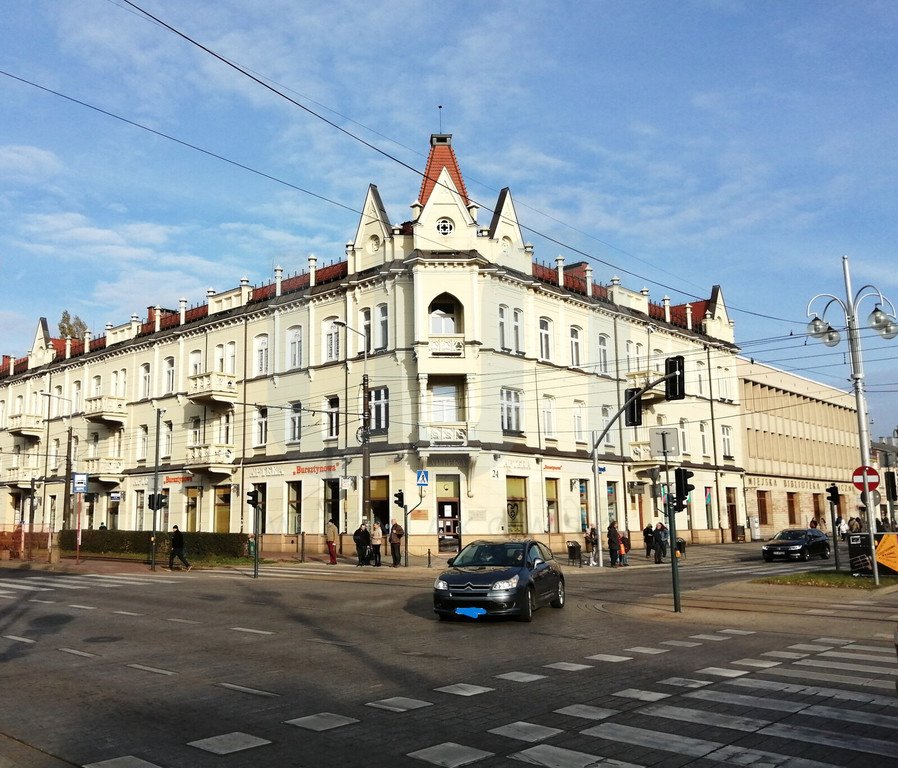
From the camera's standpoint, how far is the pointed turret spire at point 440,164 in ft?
132

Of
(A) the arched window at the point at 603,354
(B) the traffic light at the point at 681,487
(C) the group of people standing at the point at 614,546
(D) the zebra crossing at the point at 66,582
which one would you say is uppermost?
(A) the arched window at the point at 603,354

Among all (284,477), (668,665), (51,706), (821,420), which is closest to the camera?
(51,706)

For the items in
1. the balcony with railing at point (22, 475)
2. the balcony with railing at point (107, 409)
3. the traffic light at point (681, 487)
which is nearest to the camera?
the traffic light at point (681, 487)

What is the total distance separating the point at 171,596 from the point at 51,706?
13.5 meters

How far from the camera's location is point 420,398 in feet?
119

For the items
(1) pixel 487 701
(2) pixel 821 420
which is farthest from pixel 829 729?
(2) pixel 821 420

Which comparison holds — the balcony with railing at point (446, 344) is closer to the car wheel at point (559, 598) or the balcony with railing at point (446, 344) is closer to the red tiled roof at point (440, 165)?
the red tiled roof at point (440, 165)

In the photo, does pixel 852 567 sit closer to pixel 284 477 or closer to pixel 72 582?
pixel 72 582

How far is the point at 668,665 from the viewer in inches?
427

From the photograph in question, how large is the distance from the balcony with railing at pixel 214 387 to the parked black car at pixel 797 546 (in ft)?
89.4

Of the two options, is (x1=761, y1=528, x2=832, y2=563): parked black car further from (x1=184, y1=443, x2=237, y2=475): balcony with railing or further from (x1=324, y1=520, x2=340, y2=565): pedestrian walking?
(x1=184, y1=443, x2=237, y2=475): balcony with railing

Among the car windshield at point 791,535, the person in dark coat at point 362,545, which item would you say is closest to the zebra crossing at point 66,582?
the person in dark coat at point 362,545

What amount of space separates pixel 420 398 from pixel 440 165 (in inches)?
498

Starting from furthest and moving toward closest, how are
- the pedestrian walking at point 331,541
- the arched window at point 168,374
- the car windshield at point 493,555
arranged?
the arched window at point 168,374 < the pedestrian walking at point 331,541 < the car windshield at point 493,555
